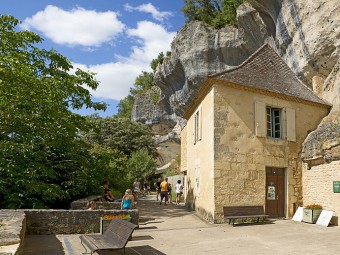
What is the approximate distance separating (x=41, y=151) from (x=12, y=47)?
4.50m

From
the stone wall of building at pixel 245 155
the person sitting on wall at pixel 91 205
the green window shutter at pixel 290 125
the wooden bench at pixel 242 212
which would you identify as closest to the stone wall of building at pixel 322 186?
the stone wall of building at pixel 245 155

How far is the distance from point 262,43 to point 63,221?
64.5 feet

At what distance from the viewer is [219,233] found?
9.45m

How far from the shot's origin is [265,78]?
13.5 metres

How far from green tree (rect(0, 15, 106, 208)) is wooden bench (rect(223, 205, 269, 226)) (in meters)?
5.42

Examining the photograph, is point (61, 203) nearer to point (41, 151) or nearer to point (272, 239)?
point (41, 151)

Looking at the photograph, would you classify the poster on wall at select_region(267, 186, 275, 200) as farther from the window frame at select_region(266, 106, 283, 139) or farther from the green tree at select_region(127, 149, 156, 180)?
the green tree at select_region(127, 149, 156, 180)

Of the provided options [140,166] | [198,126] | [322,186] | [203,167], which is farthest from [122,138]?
[322,186]

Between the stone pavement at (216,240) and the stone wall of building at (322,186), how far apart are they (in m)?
1.09

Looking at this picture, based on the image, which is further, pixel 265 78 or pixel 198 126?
pixel 198 126

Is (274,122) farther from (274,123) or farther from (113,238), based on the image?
(113,238)

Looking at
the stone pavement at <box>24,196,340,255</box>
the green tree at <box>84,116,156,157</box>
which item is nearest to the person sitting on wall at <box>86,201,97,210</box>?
the stone pavement at <box>24,196,340,255</box>

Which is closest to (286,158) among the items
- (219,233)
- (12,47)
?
(219,233)

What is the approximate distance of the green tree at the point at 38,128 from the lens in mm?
10797
